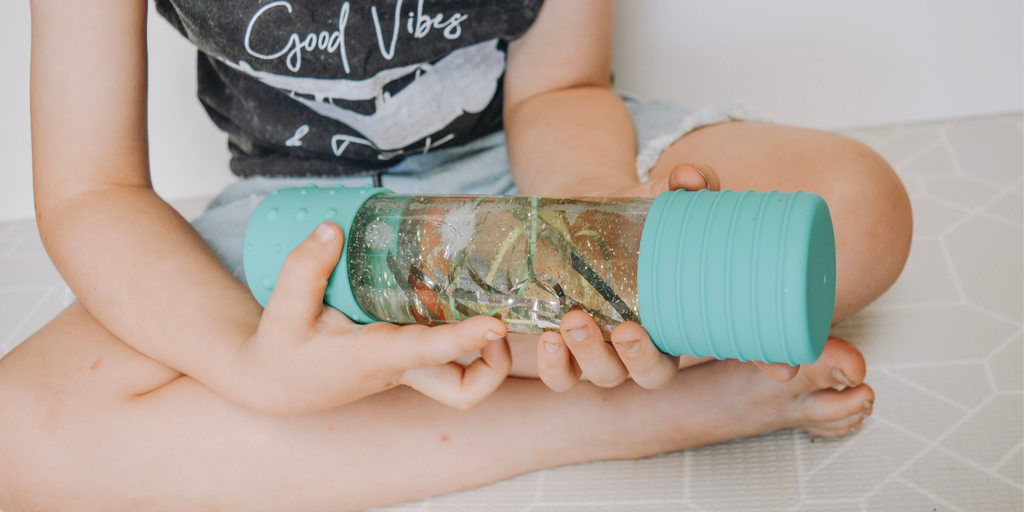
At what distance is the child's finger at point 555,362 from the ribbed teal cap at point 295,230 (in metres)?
0.11

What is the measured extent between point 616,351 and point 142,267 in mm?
375

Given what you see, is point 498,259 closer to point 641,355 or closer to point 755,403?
point 641,355

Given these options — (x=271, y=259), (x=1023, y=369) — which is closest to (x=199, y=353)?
(x=271, y=259)

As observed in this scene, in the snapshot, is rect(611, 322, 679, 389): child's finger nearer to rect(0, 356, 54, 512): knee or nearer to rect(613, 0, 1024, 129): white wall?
rect(0, 356, 54, 512): knee

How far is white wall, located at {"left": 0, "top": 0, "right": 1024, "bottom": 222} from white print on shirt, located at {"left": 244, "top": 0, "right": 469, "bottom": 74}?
487 millimetres

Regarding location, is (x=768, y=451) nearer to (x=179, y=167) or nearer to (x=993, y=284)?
(x=993, y=284)

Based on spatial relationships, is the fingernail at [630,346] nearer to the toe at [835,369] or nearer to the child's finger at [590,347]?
the child's finger at [590,347]

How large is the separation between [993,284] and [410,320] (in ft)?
2.10

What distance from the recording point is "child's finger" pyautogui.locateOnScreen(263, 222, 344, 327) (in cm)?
42

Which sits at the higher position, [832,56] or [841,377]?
[832,56]

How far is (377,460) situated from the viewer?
59 centimetres

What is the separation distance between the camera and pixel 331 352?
468 millimetres

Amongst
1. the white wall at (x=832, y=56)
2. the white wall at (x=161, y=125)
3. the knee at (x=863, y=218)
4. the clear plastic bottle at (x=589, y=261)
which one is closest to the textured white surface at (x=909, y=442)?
the knee at (x=863, y=218)

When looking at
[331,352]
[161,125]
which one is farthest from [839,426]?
[161,125]
